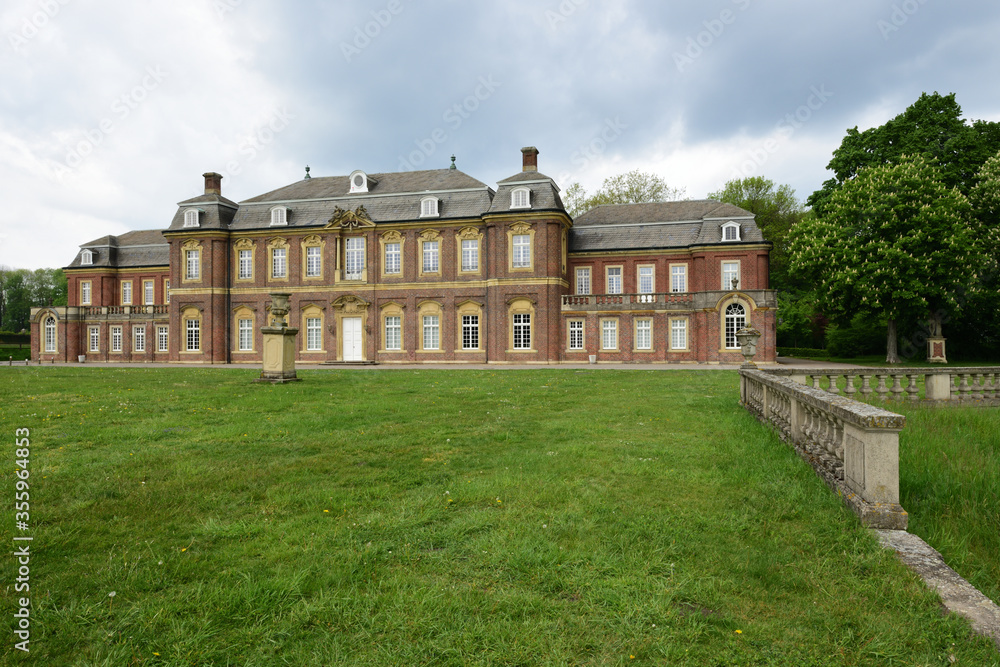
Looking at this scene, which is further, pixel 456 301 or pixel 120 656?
pixel 456 301

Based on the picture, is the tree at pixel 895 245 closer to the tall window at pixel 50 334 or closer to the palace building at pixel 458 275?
the palace building at pixel 458 275

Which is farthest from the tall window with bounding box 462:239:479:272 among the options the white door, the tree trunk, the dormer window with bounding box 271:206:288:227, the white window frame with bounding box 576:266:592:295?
the tree trunk

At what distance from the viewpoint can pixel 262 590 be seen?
3.35 metres

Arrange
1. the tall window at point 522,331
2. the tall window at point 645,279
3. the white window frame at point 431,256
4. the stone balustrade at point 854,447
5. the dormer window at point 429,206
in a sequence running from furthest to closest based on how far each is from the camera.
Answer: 1. the tall window at point 645,279
2. the white window frame at point 431,256
3. the dormer window at point 429,206
4. the tall window at point 522,331
5. the stone balustrade at point 854,447

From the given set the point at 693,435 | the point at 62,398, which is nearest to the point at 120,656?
the point at 693,435

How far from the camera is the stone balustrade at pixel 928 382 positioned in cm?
1184

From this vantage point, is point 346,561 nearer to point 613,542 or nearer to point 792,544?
point 613,542

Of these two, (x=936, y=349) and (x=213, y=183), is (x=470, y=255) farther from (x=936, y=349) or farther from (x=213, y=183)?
(x=936, y=349)

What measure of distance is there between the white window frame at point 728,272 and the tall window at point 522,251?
12.4 m

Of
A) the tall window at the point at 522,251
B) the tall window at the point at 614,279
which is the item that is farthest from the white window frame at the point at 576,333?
the tall window at the point at 522,251

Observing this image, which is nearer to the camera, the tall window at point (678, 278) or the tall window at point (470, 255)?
the tall window at point (470, 255)

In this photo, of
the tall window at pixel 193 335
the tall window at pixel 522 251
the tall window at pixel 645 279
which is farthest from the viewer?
the tall window at pixel 193 335

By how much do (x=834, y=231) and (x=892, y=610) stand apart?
32.5m

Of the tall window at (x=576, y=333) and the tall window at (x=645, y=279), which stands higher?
the tall window at (x=645, y=279)
